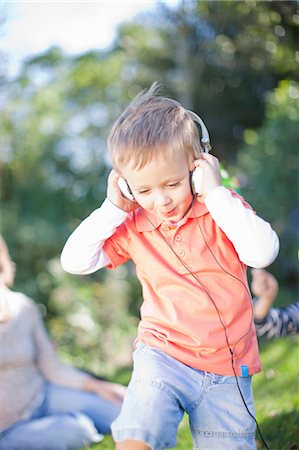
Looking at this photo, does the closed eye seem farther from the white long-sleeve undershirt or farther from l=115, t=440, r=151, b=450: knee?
l=115, t=440, r=151, b=450: knee

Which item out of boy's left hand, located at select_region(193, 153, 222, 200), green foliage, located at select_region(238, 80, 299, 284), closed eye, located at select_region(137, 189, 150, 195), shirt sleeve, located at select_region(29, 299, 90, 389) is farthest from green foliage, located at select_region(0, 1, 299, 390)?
closed eye, located at select_region(137, 189, 150, 195)

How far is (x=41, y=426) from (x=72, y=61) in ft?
23.0

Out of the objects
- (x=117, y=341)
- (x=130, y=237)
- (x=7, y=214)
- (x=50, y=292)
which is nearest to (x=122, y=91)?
(x=7, y=214)

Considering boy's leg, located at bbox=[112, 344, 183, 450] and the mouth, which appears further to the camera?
the mouth

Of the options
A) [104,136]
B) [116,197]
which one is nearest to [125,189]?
[116,197]

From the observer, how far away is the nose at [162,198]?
6.39 ft

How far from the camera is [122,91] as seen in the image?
32.1 ft

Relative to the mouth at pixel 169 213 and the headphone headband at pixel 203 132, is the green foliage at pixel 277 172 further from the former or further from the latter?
the mouth at pixel 169 213

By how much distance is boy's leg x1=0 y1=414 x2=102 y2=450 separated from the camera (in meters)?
3.36

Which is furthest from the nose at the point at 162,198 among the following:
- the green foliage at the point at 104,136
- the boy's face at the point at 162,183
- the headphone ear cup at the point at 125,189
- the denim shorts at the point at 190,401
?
the green foliage at the point at 104,136

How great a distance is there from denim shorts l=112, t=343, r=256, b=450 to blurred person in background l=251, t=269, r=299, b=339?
1.03m

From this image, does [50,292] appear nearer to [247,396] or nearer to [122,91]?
[122,91]

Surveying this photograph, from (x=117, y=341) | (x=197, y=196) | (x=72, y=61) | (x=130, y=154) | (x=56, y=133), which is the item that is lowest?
(x=117, y=341)

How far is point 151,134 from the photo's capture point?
195cm
